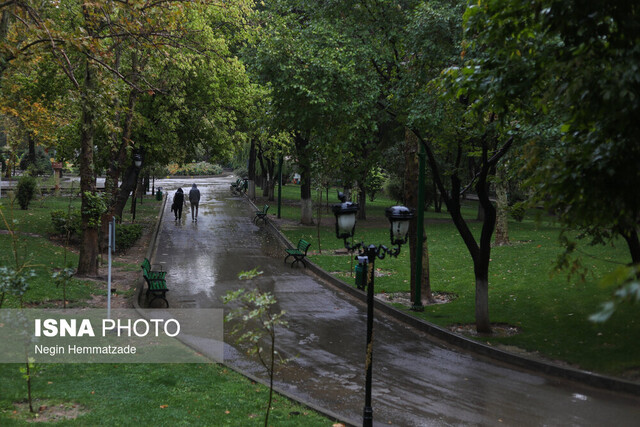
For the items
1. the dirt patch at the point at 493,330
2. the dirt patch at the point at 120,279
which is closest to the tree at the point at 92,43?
the dirt patch at the point at 120,279

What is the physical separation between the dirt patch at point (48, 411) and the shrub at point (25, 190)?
2339cm

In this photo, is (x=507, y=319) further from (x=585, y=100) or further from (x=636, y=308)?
(x=585, y=100)

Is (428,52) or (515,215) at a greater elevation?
(428,52)

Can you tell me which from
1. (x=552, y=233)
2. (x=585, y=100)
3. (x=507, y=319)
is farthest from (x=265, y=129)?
(x=585, y=100)

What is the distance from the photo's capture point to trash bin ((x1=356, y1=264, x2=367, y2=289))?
16.7 meters

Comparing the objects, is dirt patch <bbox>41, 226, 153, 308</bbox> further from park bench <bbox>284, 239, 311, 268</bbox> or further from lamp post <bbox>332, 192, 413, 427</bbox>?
lamp post <bbox>332, 192, 413, 427</bbox>

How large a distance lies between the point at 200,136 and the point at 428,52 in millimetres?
13891

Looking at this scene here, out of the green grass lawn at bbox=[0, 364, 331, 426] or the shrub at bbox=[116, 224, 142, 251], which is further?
the shrub at bbox=[116, 224, 142, 251]

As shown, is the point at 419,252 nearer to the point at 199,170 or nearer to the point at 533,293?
the point at 533,293

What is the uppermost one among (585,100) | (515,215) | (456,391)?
(585,100)

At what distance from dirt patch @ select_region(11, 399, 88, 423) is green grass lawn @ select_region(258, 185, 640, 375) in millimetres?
6192

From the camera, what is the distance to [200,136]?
2598cm

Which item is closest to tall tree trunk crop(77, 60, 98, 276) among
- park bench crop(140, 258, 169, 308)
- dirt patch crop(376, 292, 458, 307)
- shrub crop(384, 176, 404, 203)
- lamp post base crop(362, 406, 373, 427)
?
park bench crop(140, 258, 169, 308)

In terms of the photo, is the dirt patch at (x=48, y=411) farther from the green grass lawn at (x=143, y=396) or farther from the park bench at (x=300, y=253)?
the park bench at (x=300, y=253)
